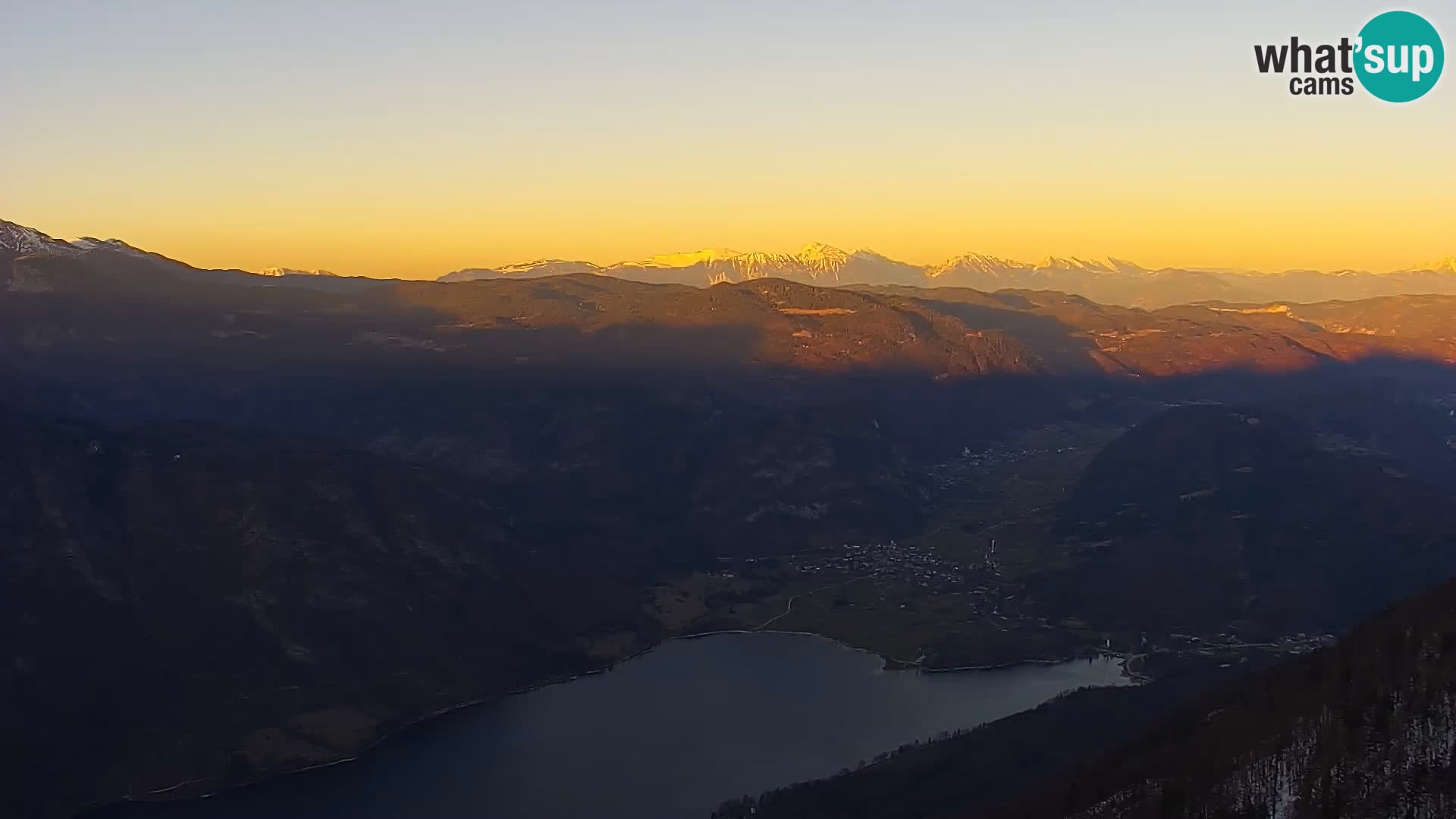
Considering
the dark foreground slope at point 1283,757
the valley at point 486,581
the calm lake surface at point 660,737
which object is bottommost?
the calm lake surface at point 660,737

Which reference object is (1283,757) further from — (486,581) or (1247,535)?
(1247,535)

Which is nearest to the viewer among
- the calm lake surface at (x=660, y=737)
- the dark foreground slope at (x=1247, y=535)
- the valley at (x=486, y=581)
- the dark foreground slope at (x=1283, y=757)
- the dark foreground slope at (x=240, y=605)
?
the dark foreground slope at (x=1283, y=757)

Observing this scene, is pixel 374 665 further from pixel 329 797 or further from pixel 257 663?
pixel 329 797

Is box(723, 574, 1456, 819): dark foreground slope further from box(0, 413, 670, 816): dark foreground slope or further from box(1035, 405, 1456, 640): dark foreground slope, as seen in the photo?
box(1035, 405, 1456, 640): dark foreground slope

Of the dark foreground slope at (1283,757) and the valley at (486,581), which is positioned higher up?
the dark foreground slope at (1283,757)

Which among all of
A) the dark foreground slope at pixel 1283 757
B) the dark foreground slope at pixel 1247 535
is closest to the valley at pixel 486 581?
the dark foreground slope at pixel 1247 535

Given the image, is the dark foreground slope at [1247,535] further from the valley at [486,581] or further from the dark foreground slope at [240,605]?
the dark foreground slope at [240,605]

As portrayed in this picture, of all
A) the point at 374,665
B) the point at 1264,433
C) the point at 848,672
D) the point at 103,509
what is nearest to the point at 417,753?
the point at 374,665

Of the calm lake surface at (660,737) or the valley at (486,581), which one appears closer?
the calm lake surface at (660,737)

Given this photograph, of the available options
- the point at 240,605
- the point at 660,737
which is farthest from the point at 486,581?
the point at 660,737
